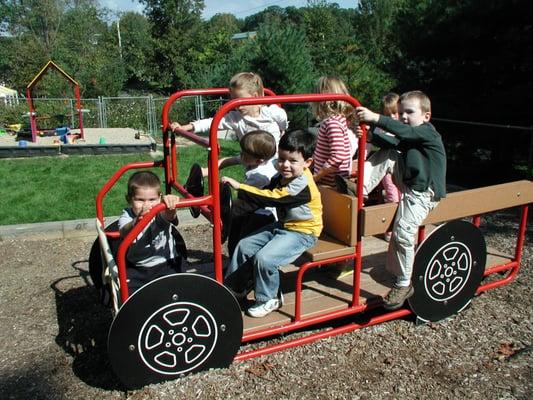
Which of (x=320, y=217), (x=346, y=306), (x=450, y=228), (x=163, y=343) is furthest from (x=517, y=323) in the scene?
(x=163, y=343)

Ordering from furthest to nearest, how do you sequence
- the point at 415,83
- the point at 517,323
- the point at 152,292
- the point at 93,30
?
the point at 93,30, the point at 415,83, the point at 517,323, the point at 152,292

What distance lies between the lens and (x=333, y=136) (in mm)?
3328

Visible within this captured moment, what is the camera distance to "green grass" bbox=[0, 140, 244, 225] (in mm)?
6234

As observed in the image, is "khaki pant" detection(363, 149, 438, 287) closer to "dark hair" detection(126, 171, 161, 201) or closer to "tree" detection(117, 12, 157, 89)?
"dark hair" detection(126, 171, 161, 201)

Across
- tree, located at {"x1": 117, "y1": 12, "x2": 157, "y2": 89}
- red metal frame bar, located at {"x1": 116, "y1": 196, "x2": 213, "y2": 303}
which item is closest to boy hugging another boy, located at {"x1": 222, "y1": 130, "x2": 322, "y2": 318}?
red metal frame bar, located at {"x1": 116, "y1": 196, "x2": 213, "y2": 303}

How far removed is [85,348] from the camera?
10.7ft

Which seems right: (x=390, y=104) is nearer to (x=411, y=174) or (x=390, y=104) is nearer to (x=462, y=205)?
(x=462, y=205)

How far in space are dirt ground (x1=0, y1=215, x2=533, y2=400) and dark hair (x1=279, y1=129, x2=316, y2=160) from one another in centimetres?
128

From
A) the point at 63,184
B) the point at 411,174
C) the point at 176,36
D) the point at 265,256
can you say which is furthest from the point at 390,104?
the point at 176,36

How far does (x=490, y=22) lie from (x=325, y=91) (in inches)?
203

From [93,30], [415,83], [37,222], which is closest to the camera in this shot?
[37,222]

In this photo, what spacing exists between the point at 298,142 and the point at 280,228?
0.59m

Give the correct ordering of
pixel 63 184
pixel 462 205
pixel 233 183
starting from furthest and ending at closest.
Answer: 1. pixel 63 184
2. pixel 462 205
3. pixel 233 183

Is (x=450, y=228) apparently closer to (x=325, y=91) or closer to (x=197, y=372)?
(x=325, y=91)
